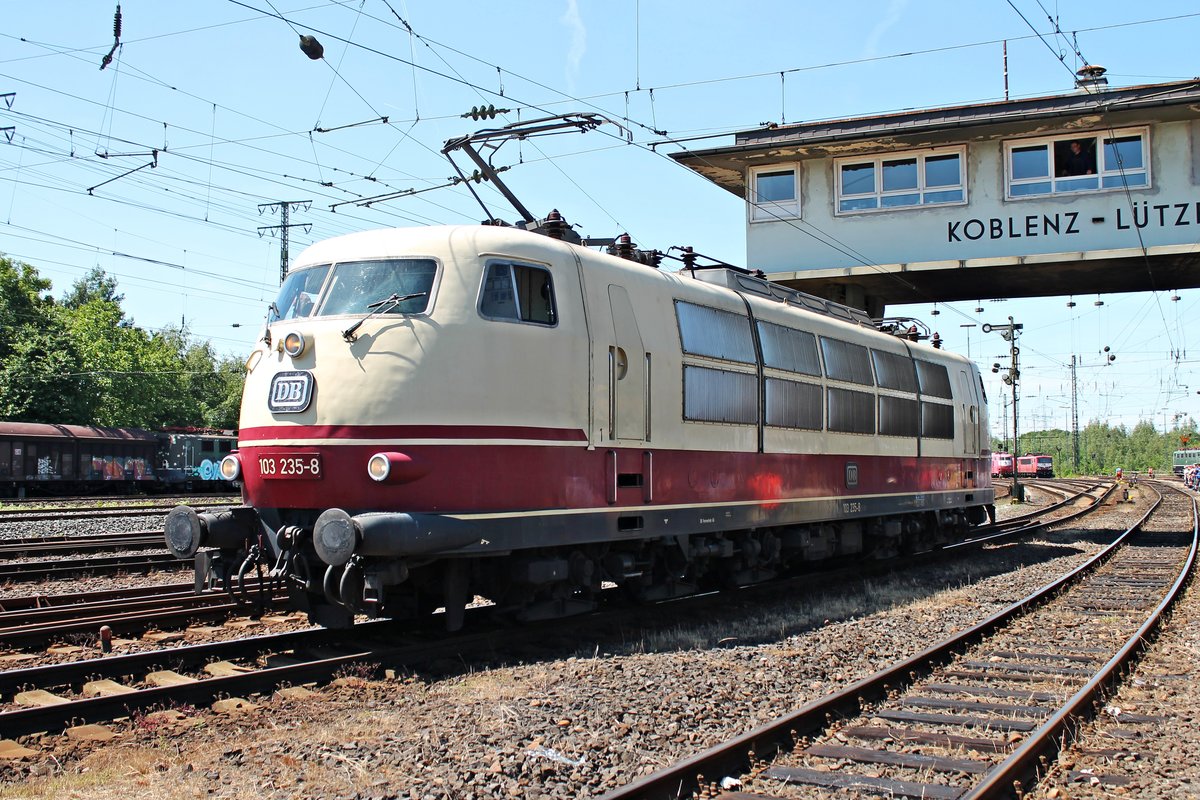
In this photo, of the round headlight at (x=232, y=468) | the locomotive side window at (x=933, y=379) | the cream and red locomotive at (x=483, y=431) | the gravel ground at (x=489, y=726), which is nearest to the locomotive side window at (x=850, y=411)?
the cream and red locomotive at (x=483, y=431)

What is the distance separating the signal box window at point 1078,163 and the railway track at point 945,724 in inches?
485

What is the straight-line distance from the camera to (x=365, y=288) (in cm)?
872

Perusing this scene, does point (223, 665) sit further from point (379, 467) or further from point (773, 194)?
point (773, 194)

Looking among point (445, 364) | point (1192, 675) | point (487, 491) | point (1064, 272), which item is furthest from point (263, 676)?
point (1064, 272)

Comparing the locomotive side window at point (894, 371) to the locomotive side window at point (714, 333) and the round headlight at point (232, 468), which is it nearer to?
the locomotive side window at point (714, 333)

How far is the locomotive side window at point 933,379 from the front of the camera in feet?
Answer: 57.3

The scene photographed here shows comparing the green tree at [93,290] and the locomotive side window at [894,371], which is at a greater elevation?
the green tree at [93,290]

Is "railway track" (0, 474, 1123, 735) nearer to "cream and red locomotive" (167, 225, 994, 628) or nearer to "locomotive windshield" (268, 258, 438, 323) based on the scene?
"cream and red locomotive" (167, 225, 994, 628)

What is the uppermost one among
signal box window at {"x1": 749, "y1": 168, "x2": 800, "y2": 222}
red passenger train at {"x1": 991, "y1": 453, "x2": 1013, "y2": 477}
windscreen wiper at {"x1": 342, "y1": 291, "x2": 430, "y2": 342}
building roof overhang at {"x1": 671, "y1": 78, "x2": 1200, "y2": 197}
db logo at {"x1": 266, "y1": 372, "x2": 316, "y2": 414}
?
building roof overhang at {"x1": 671, "y1": 78, "x2": 1200, "y2": 197}

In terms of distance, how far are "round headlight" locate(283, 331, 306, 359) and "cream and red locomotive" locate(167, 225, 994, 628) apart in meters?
0.02

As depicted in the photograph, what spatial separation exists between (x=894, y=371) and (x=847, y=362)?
1.95 meters

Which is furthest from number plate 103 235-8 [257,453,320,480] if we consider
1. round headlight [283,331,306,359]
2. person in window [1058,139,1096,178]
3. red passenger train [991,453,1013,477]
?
red passenger train [991,453,1013,477]

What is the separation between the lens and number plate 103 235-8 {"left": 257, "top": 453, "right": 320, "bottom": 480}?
8258 millimetres

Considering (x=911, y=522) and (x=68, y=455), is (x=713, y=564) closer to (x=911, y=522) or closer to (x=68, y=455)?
(x=911, y=522)
